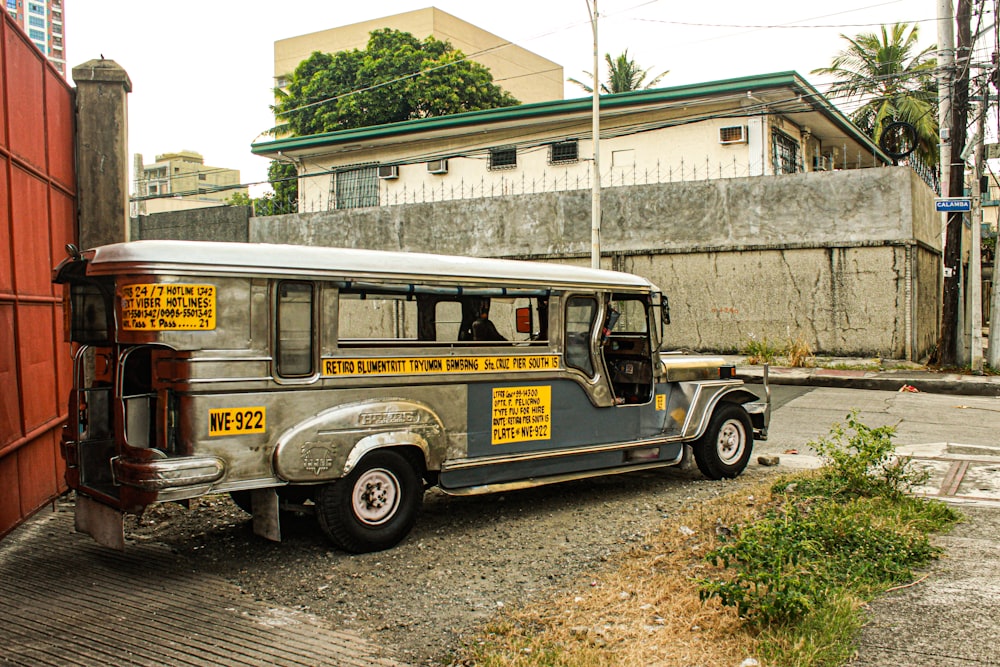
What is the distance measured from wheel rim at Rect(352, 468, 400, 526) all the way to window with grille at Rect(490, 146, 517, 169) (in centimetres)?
2074

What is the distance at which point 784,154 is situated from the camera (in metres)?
23.6

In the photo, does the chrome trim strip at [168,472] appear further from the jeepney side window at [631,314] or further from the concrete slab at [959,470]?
the concrete slab at [959,470]

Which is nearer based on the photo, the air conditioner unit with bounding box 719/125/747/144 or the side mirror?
the side mirror

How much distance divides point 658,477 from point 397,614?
177 inches

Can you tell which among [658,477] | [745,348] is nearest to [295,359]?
[658,477]

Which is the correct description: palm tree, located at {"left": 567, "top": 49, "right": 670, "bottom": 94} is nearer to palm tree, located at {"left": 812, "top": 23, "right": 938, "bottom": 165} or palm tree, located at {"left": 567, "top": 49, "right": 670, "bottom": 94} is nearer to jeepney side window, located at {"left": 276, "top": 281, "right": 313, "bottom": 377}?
palm tree, located at {"left": 812, "top": 23, "right": 938, "bottom": 165}

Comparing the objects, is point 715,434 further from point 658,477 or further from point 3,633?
point 3,633

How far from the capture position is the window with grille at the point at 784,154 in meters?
22.7

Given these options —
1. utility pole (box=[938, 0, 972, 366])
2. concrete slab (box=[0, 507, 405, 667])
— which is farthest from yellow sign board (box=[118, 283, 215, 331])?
utility pole (box=[938, 0, 972, 366])

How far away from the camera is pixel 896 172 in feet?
60.0

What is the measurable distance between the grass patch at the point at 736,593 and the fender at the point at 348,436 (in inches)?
66.0

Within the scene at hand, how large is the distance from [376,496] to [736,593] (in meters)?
2.75

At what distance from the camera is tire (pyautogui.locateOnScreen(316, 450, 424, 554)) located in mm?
5965

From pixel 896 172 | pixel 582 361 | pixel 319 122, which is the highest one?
pixel 319 122
